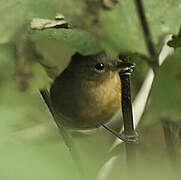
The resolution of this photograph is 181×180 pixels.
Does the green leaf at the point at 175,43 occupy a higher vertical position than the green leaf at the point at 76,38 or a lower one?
lower

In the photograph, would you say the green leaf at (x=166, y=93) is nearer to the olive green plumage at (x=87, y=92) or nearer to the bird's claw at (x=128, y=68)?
the bird's claw at (x=128, y=68)

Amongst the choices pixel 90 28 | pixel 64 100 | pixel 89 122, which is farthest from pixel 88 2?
pixel 89 122

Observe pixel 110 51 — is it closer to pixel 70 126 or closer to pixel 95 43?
pixel 95 43

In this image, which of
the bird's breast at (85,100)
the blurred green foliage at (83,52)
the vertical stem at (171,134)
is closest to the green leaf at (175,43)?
the blurred green foliage at (83,52)

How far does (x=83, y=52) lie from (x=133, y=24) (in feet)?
0.40

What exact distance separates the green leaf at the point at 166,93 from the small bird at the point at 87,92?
52 centimetres

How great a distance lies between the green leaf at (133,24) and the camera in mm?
573

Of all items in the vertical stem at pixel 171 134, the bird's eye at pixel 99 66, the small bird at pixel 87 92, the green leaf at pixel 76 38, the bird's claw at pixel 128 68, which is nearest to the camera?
the green leaf at pixel 76 38

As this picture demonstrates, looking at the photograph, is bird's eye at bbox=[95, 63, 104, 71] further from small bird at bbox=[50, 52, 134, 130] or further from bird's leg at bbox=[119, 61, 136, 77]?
bird's leg at bbox=[119, 61, 136, 77]

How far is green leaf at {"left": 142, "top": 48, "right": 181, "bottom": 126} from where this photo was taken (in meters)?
0.66

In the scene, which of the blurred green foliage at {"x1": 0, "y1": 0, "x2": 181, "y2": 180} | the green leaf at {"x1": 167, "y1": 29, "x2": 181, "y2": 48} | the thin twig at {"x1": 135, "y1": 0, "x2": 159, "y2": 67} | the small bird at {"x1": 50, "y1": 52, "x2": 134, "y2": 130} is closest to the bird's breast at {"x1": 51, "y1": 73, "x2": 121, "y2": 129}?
the small bird at {"x1": 50, "y1": 52, "x2": 134, "y2": 130}

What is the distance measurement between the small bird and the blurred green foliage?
0.41m

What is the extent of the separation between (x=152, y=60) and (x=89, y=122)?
0.71m

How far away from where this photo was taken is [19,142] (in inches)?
16.2
